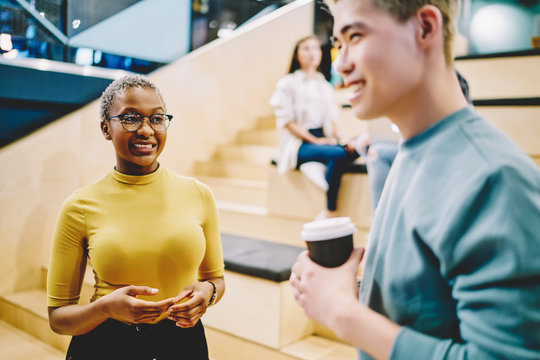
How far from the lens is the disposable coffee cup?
26.2 inches

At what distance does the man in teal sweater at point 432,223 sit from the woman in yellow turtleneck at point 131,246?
49 cm

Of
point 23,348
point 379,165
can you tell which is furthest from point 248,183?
point 379,165

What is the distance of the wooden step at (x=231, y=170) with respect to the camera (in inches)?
153

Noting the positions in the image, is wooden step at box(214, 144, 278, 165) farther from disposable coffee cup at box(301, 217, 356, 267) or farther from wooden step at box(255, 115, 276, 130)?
disposable coffee cup at box(301, 217, 356, 267)

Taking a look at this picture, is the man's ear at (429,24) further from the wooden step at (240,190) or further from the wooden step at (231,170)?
the wooden step at (231,170)

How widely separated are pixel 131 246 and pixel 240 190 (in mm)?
2659

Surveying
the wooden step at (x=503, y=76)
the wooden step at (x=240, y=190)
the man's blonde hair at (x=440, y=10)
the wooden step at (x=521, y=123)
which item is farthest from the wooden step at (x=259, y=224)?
the man's blonde hair at (x=440, y=10)

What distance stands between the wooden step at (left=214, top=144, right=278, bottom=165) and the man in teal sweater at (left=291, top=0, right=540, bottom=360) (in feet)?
11.1

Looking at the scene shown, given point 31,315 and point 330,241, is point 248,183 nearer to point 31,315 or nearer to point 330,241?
point 31,315

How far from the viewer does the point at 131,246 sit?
1.04m

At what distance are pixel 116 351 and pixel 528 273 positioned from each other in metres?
0.95

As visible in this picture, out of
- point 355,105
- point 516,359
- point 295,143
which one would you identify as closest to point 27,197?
point 295,143

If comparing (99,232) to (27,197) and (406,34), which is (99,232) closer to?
(406,34)

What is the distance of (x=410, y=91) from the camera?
602mm
